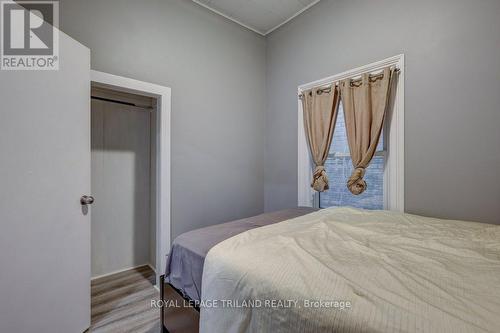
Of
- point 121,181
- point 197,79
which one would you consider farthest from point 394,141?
point 121,181

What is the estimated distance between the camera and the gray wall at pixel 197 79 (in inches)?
70.4

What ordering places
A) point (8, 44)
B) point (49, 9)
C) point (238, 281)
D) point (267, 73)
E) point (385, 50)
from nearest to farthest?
point (238, 281)
point (8, 44)
point (49, 9)
point (385, 50)
point (267, 73)

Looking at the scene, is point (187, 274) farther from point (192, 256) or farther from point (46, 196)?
point (46, 196)

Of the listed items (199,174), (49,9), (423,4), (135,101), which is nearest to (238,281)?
(199,174)

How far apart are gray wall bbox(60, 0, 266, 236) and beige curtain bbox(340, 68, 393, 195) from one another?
1.16 metres

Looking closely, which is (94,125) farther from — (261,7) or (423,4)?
(423,4)

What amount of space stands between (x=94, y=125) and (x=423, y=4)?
10.4 feet

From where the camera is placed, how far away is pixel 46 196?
51.9 inches

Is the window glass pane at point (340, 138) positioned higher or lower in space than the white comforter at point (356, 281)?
higher

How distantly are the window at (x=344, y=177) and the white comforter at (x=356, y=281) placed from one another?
2.38 ft

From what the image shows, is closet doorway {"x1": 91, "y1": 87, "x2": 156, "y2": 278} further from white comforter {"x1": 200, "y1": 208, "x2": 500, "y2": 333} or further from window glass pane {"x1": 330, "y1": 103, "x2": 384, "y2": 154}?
window glass pane {"x1": 330, "y1": 103, "x2": 384, "y2": 154}

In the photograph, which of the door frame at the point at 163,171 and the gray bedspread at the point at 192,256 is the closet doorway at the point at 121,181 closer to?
the door frame at the point at 163,171

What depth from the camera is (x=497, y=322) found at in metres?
0.56

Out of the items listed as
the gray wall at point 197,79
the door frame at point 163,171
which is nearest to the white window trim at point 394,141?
the gray wall at point 197,79
